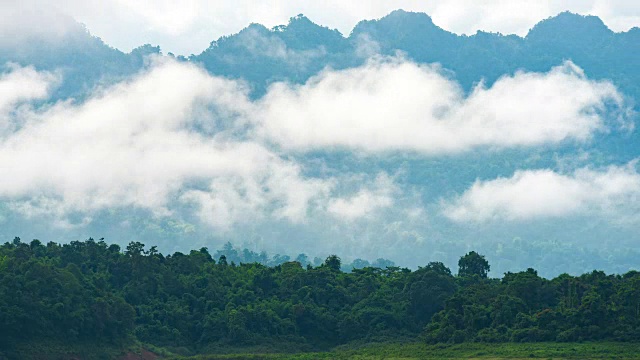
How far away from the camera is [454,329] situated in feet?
322

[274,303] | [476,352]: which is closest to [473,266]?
[274,303]

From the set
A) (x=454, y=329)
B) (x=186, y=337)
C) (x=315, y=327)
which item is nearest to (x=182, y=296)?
(x=186, y=337)

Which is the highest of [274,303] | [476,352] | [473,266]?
[473,266]

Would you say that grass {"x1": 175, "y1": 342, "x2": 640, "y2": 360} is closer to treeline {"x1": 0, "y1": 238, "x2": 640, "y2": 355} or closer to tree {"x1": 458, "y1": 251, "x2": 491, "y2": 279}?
treeline {"x1": 0, "y1": 238, "x2": 640, "y2": 355}

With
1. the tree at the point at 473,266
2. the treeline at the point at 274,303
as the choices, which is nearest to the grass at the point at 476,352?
the treeline at the point at 274,303

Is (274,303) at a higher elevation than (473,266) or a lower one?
lower

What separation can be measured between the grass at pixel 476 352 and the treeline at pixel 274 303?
2369 millimetres

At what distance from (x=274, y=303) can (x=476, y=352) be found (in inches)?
1077

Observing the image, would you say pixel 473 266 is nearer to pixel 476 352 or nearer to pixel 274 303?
pixel 274 303

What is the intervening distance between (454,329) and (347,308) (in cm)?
1853

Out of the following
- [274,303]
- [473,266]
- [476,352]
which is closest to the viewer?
[476,352]

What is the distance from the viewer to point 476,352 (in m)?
91.3

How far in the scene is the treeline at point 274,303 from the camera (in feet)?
310

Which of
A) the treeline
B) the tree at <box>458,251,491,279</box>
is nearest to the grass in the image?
the treeline
